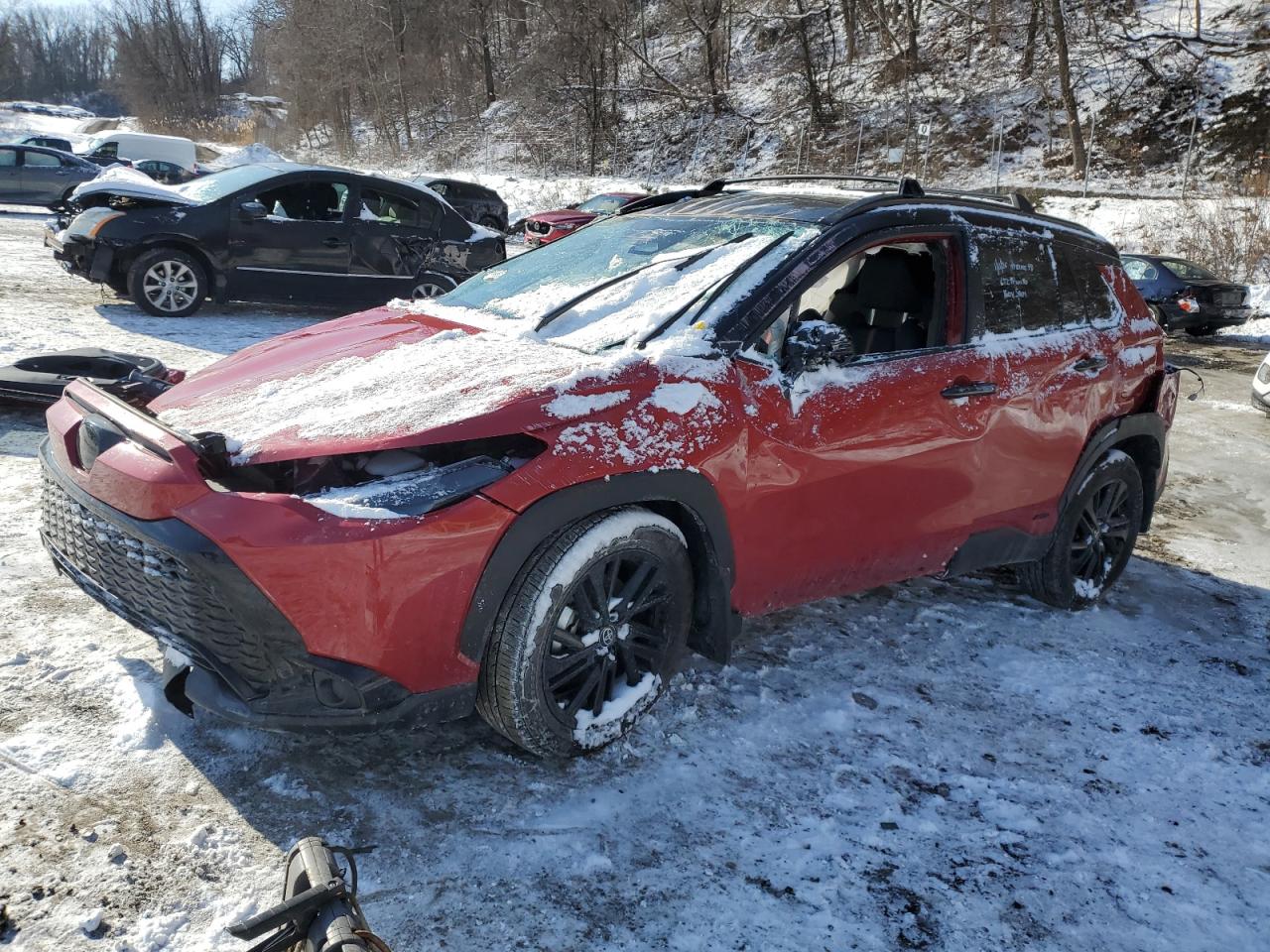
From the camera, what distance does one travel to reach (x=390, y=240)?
10.7 meters

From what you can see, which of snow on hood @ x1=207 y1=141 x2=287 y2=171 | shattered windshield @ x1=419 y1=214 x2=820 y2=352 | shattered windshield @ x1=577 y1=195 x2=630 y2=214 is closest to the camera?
shattered windshield @ x1=419 y1=214 x2=820 y2=352

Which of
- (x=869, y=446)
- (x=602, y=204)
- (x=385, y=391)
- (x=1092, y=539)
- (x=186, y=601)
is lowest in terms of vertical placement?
(x=1092, y=539)

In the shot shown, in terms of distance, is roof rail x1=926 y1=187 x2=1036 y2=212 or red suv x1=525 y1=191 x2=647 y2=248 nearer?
roof rail x1=926 y1=187 x2=1036 y2=212

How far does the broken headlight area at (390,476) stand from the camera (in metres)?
2.53

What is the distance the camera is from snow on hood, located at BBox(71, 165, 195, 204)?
9.29 metres

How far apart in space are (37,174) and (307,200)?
583 inches

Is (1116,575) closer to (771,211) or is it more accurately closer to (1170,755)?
(1170,755)

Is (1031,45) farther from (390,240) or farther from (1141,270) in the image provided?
(390,240)

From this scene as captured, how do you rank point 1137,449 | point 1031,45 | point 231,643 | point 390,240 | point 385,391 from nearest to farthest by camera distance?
point 231,643, point 385,391, point 1137,449, point 390,240, point 1031,45

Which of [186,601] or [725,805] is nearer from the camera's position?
[186,601]

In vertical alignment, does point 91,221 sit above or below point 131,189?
below

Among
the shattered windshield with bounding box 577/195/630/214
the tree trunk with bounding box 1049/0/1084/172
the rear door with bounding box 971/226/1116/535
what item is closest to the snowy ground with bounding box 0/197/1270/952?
the rear door with bounding box 971/226/1116/535

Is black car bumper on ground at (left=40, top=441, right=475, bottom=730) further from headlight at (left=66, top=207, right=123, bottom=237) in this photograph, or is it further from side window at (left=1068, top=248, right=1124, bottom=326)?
headlight at (left=66, top=207, right=123, bottom=237)

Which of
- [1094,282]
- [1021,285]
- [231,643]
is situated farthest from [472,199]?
[231,643]
